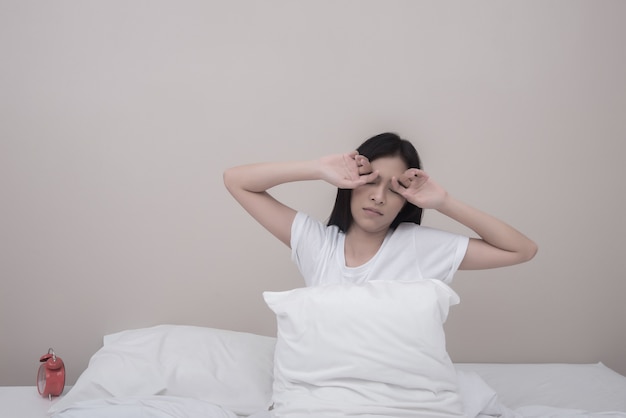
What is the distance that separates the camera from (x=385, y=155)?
1.67 meters

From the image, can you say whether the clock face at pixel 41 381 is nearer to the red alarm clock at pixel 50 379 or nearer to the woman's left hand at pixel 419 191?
the red alarm clock at pixel 50 379

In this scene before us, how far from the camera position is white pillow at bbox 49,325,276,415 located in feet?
5.78

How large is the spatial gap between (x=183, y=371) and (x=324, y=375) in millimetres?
580

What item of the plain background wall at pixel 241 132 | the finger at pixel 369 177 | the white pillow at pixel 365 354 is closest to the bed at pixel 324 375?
the white pillow at pixel 365 354

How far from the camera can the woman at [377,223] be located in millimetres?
1629

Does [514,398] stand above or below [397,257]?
below

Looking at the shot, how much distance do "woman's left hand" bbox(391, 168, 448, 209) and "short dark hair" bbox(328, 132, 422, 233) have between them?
88mm

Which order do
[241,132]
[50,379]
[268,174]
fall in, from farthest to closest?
[241,132] < [50,379] < [268,174]

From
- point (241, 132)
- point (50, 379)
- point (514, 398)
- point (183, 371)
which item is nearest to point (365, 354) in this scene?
point (183, 371)

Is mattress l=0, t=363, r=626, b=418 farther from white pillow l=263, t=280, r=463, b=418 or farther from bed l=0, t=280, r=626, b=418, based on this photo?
white pillow l=263, t=280, r=463, b=418

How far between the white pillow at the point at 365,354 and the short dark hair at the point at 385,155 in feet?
0.99

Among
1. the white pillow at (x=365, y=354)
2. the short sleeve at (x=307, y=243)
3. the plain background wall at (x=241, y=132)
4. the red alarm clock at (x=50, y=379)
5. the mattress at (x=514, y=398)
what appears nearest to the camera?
the white pillow at (x=365, y=354)

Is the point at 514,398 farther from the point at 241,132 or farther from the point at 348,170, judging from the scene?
the point at 241,132

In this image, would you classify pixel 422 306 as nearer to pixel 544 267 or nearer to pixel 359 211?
pixel 359 211
